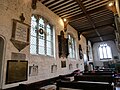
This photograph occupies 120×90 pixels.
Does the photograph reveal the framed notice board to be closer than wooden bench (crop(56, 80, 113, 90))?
No

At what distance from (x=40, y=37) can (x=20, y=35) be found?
1353mm

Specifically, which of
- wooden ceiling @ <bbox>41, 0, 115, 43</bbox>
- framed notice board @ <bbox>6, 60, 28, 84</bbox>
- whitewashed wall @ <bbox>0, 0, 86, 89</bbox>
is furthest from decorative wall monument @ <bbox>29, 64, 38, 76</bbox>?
wooden ceiling @ <bbox>41, 0, 115, 43</bbox>

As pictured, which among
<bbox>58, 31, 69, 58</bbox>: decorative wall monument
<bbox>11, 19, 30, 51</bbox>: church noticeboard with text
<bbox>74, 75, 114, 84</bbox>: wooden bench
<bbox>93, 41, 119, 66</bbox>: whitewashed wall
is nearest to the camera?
<bbox>11, 19, 30, 51</bbox>: church noticeboard with text

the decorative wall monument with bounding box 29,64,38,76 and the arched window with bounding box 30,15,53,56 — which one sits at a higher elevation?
the arched window with bounding box 30,15,53,56

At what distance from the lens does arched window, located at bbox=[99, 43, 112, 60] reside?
13272mm

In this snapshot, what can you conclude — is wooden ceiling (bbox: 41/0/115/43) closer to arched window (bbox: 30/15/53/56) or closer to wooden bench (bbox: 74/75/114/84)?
arched window (bbox: 30/15/53/56)

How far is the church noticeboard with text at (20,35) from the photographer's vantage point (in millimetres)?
3282

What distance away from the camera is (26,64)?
11.7 ft

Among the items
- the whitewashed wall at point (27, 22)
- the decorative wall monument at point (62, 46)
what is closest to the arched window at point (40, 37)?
the whitewashed wall at point (27, 22)

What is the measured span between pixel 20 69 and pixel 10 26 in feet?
4.23

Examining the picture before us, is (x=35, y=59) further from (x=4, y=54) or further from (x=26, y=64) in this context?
(x=4, y=54)

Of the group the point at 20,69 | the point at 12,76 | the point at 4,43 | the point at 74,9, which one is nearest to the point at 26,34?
the point at 4,43

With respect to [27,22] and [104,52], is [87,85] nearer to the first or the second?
[27,22]

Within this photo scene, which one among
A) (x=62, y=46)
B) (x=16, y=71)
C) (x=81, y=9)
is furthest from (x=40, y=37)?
(x=81, y=9)
